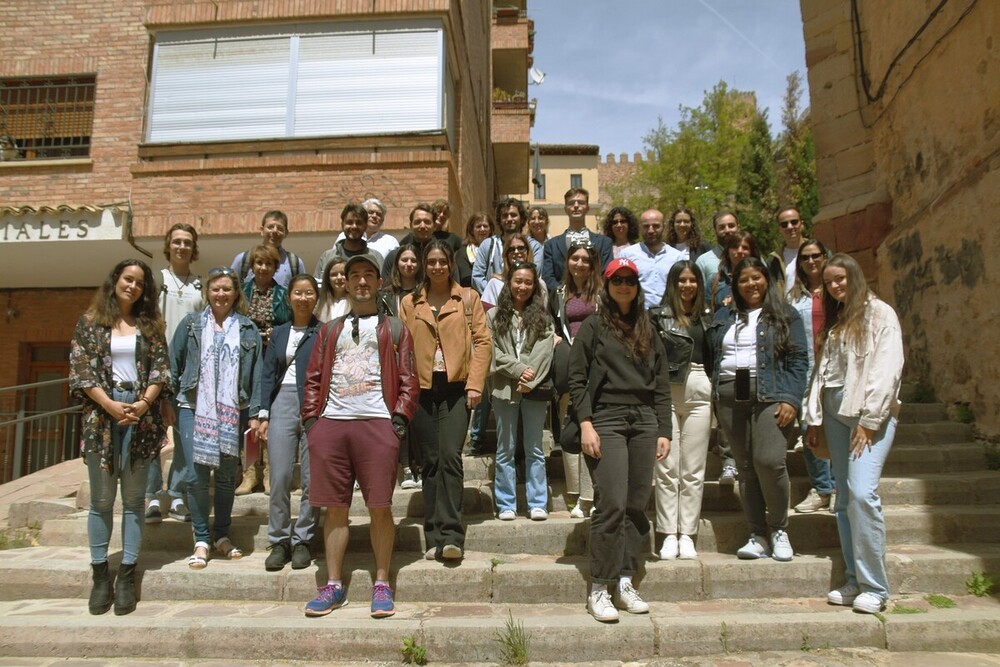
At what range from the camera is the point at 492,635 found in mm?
4102

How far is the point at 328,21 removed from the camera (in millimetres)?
10109

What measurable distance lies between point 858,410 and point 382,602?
3.25 m

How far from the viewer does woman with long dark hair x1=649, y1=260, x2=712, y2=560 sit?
4.90m

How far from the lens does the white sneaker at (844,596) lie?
442cm

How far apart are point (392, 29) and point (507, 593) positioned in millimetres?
8456

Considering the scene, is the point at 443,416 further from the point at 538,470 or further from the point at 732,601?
the point at 732,601

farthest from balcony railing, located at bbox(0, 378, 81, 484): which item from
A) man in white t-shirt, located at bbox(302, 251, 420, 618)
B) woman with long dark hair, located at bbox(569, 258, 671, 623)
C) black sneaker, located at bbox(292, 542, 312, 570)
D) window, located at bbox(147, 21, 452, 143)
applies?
woman with long dark hair, located at bbox(569, 258, 671, 623)

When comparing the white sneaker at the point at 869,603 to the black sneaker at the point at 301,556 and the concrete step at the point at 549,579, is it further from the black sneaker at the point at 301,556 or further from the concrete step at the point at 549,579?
the black sneaker at the point at 301,556

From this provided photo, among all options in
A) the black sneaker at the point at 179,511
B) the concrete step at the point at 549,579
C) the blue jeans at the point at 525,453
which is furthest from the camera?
the black sneaker at the point at 179,511

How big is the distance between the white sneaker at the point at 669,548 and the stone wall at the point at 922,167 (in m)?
3.55

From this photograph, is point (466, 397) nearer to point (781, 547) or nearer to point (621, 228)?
point (781, 547)

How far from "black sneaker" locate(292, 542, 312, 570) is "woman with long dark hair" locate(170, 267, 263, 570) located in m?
0.61

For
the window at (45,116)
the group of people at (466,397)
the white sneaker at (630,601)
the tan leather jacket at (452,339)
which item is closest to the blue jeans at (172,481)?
the group of people at (466,397)

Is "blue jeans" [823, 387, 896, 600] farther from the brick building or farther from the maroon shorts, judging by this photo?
the brick building
